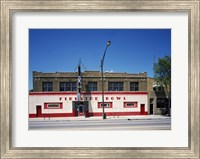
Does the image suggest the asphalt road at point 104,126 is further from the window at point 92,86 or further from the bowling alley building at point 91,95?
the window at point 92,86

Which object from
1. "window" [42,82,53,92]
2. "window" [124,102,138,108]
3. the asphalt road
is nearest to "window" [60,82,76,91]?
"window" [42,82,53,92]

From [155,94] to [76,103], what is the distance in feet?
26.7

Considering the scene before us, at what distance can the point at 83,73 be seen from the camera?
23.6 meters

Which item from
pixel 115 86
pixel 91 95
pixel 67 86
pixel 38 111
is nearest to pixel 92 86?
pixel 91 95

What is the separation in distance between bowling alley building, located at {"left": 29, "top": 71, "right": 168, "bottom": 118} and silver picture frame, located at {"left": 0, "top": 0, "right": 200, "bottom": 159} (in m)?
16.8

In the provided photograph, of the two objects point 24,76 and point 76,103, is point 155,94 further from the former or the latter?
point 24,76

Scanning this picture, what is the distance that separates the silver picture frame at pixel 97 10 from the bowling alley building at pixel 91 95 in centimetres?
1683

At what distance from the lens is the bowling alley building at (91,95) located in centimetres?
2289

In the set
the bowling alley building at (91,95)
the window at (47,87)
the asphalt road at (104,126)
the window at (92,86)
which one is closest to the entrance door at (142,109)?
the bowling alley building at (91,95)

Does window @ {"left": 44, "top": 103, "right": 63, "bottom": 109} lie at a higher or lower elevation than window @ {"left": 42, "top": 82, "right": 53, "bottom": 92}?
lower

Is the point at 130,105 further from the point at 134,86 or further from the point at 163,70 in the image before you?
the point at 163,70

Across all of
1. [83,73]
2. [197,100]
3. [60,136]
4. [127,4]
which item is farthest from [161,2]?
[83,73]

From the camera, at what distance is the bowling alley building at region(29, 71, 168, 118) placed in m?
22.9

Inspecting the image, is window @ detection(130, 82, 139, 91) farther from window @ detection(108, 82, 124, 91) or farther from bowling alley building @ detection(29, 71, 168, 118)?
window @ detection(108, 82, 124, 91)
